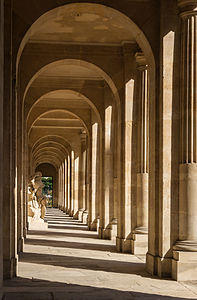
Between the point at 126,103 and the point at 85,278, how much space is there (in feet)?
22.5

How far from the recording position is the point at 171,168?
11711mm

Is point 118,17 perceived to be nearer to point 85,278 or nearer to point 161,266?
point 161,266

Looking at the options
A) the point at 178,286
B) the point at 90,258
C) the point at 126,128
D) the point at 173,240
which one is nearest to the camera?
the point at 178,286

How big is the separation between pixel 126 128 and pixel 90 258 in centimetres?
411

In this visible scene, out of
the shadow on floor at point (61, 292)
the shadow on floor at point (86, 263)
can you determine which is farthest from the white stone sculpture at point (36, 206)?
the shadow on floor at point (61, 292)

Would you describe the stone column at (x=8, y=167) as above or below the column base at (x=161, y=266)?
above

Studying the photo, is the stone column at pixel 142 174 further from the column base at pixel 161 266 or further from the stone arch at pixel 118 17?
the column base at pixel 161 266

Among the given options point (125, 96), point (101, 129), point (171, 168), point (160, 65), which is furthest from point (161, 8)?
point (101, 129)

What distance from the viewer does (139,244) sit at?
1562cm

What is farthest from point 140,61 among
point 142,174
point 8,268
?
point 8,268

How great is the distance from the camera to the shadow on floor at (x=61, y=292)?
9.12 m

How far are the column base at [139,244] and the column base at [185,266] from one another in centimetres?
453

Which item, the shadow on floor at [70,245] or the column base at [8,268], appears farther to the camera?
the shadow on floor at [70,245]

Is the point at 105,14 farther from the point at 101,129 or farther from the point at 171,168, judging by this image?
the point at 101,129
